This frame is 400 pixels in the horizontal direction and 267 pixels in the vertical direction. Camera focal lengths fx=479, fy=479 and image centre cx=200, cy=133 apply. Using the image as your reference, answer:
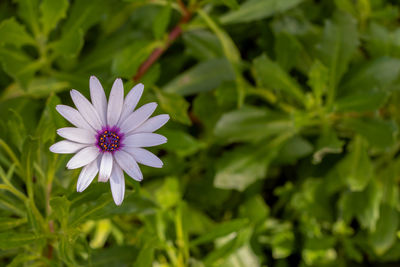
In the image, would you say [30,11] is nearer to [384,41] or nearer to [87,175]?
[87,175]

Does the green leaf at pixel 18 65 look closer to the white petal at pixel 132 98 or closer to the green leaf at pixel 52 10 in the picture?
the green leaf at pixel 52 10

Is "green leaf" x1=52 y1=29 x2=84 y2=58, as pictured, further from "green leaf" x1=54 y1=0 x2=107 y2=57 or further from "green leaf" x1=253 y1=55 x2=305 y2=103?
"green leaf" x1=253 y1=55 x2=305 y2=103

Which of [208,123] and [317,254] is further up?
[208,123]

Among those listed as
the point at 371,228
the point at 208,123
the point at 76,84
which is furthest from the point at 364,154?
the point at 76,84

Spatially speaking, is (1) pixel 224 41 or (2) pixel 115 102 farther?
(1) pixel 224 41

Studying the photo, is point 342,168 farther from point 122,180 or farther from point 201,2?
point 122,180

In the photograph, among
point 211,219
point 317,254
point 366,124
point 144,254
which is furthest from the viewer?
point 211,219

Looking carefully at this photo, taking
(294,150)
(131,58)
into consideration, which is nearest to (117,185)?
(131,58)
